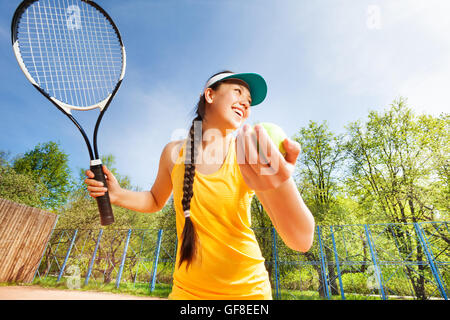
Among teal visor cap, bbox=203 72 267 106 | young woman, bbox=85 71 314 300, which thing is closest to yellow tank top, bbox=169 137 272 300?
young woman, bbox=85 71 314 300

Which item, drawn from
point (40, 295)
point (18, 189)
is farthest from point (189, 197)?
point (18, 189)

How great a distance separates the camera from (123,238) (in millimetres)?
17469

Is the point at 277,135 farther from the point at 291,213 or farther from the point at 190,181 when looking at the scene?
the point at 190,181

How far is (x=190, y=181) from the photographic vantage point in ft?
4.82

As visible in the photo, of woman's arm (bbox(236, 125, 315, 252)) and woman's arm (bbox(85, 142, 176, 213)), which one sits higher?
woman's arm (bbox(85, 142, 176, 213))

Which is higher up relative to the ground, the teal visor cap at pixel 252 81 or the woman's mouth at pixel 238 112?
the teal visor cap at pixel 252 81

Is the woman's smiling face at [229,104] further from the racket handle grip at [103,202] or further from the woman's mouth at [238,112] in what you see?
the racket handle grip at [103,202]

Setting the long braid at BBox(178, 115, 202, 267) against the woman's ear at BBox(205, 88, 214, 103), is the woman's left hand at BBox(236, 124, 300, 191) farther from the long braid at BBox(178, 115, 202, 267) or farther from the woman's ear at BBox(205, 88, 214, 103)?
the woman's ear at BBox(205, 88, 214, 103)

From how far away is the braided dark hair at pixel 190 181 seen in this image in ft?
4.16

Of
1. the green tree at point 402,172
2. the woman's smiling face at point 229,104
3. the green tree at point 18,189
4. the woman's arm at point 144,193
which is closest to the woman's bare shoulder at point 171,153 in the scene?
the woman's arm at point 144,193

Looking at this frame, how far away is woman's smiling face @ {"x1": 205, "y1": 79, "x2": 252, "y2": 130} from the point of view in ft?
5.07

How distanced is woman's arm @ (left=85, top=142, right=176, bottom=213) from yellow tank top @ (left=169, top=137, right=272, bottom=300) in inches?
22.9

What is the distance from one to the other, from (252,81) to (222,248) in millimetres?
1214
